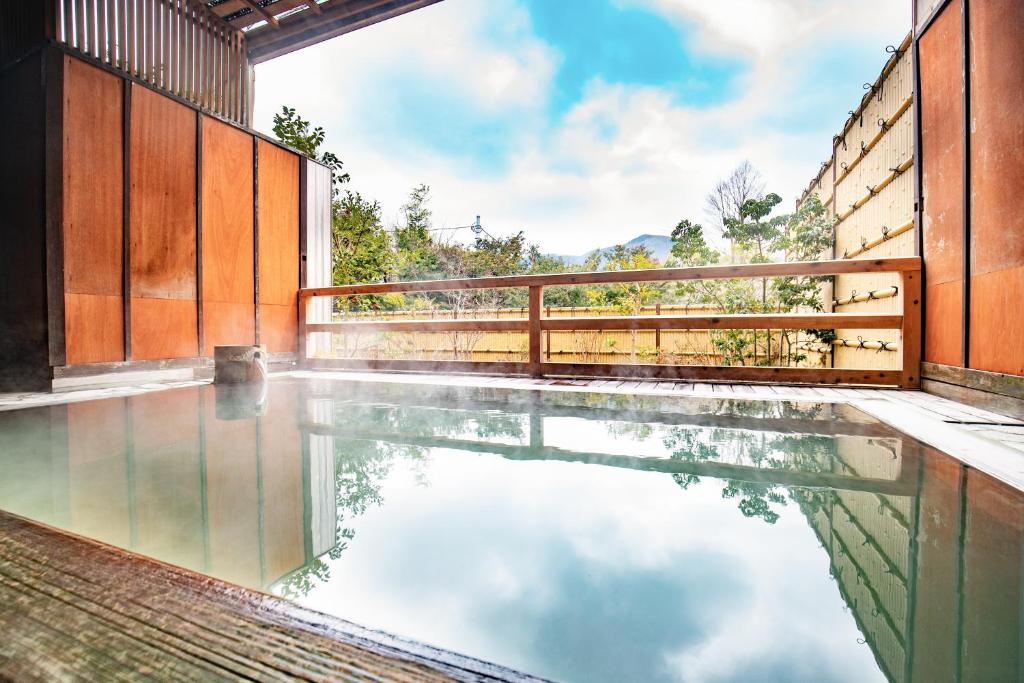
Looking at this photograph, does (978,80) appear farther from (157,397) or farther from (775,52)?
(775,52)

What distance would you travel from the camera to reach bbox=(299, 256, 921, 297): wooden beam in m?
2.99

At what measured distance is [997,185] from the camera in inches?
89.4

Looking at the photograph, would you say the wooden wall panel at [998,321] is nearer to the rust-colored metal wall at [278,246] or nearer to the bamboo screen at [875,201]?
the bamboo screen at [875,201]

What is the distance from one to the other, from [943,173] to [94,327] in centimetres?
544

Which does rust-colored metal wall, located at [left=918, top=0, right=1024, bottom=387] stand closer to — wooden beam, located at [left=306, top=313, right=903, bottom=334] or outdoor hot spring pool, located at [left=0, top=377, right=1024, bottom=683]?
wooden beam, located at [left=306, top=313, right=903, bottom=334]

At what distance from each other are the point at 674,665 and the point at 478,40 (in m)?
10.6

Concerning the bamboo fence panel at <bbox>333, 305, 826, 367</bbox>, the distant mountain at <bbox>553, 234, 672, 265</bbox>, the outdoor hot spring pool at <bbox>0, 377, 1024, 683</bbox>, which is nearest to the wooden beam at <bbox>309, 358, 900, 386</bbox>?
the bamboo fence panel at <bbox>333, 305, 826, 367</bbox>

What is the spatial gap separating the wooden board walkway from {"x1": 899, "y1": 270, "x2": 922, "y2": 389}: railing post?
3418 millimetres

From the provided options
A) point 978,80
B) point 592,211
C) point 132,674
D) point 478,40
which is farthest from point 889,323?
point 592,211

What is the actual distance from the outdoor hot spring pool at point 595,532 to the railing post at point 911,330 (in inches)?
51.3

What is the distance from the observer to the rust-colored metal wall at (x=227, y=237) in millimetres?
4234

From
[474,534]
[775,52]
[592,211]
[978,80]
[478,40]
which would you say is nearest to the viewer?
[474,534]

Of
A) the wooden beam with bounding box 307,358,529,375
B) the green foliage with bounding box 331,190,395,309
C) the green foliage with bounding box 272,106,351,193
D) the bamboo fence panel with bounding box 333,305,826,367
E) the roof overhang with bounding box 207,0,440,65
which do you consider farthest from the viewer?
the green foliage with bounding box 331,190,395,309

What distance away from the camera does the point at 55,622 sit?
64 centimetres
